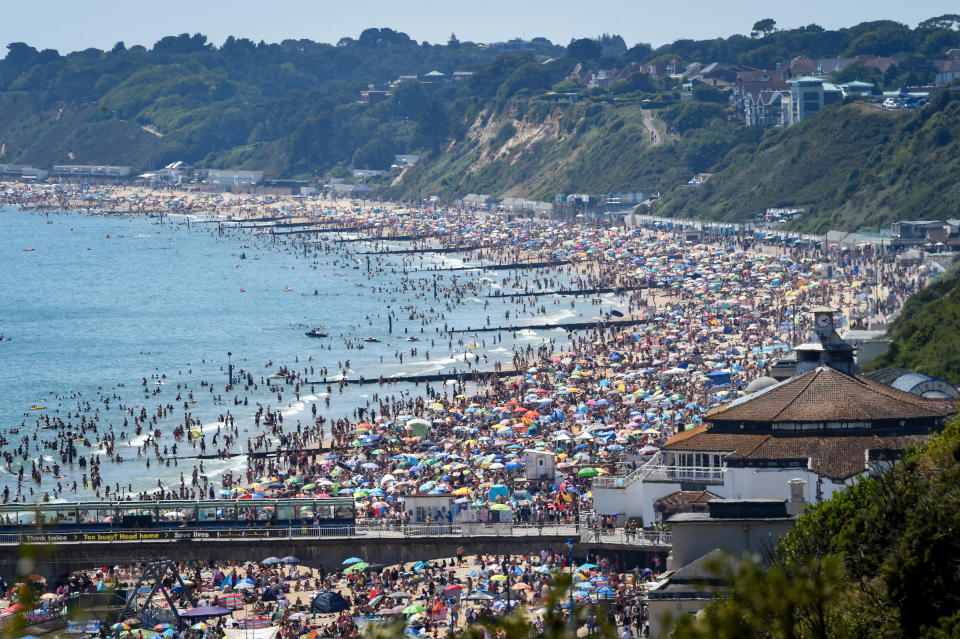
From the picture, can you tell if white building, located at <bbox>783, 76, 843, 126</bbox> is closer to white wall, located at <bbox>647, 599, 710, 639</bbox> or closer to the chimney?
the chimney

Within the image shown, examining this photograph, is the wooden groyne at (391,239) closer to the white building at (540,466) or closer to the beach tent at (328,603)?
the white building at (540,466)

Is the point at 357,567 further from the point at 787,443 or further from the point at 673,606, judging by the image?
the point at 673,606

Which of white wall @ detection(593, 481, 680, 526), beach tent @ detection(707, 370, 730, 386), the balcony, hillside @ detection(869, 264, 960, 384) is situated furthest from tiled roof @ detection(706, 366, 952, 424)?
beach tent @ detection(707, 370, 730, 386)

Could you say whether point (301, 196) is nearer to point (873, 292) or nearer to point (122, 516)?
point (873, 292)

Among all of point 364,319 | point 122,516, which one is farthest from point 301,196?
point 122,516

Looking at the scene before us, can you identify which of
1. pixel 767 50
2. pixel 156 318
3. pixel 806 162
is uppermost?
pixel 767 50

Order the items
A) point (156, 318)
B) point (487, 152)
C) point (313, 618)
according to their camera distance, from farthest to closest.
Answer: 1. point (487, 152)
2. point (156, 318)
3. point (313, 618)

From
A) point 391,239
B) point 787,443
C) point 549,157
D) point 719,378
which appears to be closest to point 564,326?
point 719,378
